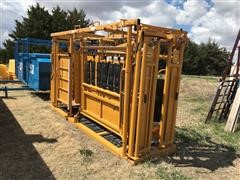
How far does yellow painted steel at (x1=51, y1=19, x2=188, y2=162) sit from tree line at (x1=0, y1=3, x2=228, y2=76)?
74.5ft

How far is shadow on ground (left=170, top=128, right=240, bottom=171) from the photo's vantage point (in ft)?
14.2

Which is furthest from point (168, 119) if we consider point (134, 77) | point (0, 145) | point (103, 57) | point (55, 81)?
point (55, 81)

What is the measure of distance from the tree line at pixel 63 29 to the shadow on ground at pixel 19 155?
938 inches

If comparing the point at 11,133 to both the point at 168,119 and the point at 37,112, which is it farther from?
the point at 168,119

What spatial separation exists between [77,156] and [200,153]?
2.26m

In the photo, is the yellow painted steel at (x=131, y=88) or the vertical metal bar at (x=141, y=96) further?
the yellow painted steel at (x=131, y=88)

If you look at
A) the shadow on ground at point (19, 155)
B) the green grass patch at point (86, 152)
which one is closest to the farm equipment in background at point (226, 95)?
the green grass patch at point (86, 152)

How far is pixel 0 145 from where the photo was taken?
4.59 meters

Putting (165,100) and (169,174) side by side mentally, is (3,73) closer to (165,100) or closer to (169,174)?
(165,100)

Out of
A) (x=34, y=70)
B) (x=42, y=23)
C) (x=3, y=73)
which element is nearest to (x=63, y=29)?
(x=42, y=23)

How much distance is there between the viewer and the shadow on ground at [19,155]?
3.65m

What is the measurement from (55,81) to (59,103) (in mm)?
716

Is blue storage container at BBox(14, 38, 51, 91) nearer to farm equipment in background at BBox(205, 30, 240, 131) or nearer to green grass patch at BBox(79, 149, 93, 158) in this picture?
green grass patch at BBox(79, 149, 93, 158)

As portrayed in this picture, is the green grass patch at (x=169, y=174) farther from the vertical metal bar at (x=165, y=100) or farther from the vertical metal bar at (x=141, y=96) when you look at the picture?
the vertical metal bar at (x=165, y=100)
